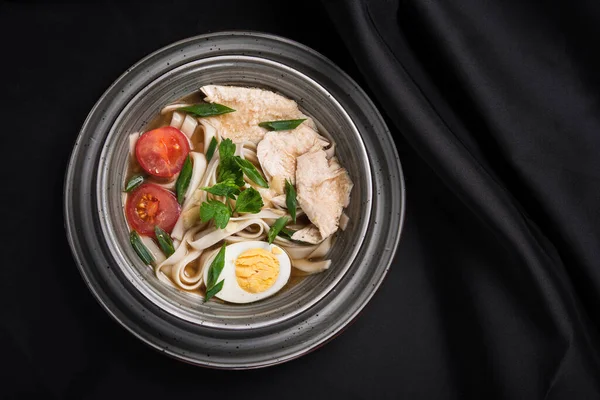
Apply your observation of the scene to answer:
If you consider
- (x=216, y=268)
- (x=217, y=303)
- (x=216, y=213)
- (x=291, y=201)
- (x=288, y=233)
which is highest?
(x=291, y=201)

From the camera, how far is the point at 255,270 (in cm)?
292

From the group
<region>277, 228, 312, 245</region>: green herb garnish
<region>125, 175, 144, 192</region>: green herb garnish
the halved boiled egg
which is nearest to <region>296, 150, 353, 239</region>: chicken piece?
<region>277, 228, 312, 245</region>: green herb garnish

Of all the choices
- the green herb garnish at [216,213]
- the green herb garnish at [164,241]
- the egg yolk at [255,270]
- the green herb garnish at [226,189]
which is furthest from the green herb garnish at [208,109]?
the egg yolk at [255,270]

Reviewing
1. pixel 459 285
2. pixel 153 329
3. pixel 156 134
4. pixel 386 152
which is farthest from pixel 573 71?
pixel 153 329

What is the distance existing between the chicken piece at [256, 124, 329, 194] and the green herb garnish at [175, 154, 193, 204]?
331 mm

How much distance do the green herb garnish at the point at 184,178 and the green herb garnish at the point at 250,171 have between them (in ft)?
0.78

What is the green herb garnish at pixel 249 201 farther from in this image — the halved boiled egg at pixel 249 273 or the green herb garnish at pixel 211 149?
the green herb garnish at pixel 211 149

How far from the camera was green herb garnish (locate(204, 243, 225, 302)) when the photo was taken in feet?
9.42

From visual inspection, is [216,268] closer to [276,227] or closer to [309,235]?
[276,227]

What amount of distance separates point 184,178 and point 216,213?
27 centimetres

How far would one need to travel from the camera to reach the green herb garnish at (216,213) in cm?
287

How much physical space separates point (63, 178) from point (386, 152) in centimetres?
159

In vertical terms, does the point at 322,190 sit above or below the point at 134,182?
above

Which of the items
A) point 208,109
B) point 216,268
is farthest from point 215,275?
point 208,109
